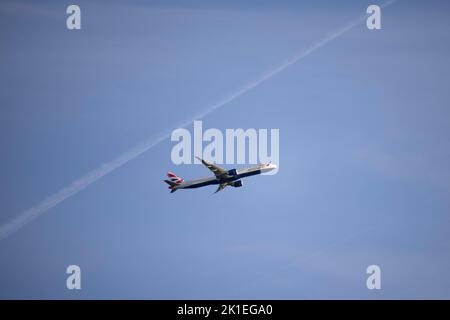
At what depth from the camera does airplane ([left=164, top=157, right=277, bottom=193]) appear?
117500 mm

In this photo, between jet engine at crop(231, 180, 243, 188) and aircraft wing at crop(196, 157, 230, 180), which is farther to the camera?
jet engine at crop(231, 180, 243, 188)

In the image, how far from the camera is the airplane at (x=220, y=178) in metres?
118

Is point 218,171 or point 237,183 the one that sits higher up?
point 218,171

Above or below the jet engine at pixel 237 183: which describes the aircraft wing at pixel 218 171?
above

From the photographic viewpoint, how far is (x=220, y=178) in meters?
119

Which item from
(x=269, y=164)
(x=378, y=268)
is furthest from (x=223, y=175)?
(x=378, y=268)

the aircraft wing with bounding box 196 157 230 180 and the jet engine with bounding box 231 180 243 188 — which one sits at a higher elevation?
the aircraft wing with bounding box 196 157 230 180

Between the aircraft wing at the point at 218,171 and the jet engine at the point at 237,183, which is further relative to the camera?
the jet engine at the point at 237,183
